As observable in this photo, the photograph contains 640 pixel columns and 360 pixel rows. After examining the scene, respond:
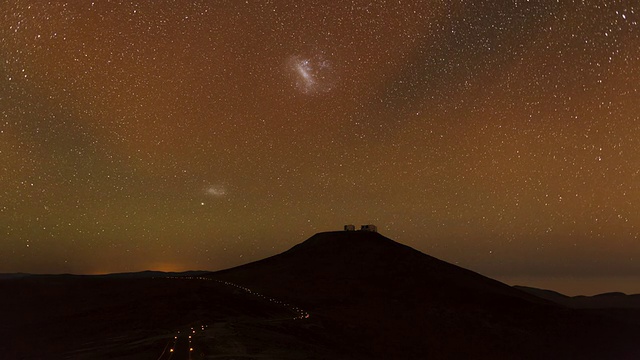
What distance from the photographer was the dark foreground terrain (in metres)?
53.5

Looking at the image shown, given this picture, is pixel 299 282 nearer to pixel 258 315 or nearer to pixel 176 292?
pixel 176 292

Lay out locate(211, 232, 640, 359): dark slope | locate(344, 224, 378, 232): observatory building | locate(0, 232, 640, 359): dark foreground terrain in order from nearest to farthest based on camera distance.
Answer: locate(0, 232, 640, 359): dark foreground terrain
locate(211, 232, 640, 359): dark slope
locate(344, 224, 378, 232): observatory building

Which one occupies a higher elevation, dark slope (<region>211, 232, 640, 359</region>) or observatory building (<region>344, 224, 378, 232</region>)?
observatory building (<region>344, 224, 378, 232</region>)

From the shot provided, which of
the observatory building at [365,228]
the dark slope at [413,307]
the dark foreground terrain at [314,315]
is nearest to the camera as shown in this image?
the dark foreground terrain at [314,315]

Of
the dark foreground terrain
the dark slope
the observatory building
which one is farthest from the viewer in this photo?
the observatory building

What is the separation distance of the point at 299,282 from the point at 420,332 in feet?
101

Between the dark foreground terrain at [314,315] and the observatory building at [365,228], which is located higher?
the observatory building at [365,228]

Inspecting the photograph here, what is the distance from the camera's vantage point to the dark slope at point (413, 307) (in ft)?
294

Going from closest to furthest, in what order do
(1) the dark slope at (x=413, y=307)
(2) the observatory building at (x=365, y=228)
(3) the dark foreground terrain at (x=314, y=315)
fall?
(3) the dark foreground terrain at (x=314, y=315) < (1) the dark slope at (x=413, y=307) < (2) the observatory building at (x=365, y=228)

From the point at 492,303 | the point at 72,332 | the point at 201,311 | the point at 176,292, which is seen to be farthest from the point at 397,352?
the point at 492,303

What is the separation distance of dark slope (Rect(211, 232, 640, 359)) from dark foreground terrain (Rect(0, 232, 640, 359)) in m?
0.37

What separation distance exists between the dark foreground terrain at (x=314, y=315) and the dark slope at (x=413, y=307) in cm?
37

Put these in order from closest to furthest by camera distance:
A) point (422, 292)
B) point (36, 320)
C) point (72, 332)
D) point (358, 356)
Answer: point (358, 356)
point (72, 332)
point (36, 320)
point (422, 292)

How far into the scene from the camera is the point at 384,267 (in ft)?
449
